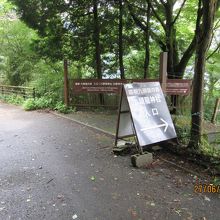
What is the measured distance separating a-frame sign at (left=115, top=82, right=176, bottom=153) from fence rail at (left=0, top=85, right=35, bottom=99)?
8.26 metres

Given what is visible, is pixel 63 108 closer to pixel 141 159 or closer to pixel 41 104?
pixel 41 104

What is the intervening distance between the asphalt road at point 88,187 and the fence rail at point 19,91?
23.5 ft

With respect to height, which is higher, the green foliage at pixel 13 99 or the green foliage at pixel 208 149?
the green foliage at pixel 13 99

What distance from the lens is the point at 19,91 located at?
A: 14867 mm

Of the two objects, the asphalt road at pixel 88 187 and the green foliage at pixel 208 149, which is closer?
the asphalt road at pixel 88 187

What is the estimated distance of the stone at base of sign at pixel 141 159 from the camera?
4.83 m

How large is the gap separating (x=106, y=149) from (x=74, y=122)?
125 inches

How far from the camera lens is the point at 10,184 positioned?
166 inches

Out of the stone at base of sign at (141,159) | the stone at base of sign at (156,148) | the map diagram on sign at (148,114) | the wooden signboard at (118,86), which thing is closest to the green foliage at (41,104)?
the wooden signboard at (118,86)

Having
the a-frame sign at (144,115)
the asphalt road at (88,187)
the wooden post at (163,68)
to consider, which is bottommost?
the asphalt road at (88,187)

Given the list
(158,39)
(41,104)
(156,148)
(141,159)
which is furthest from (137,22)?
(141,159)

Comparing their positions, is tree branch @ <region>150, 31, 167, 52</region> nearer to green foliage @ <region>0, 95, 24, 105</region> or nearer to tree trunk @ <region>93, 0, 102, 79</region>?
tree trunk @ <region>93, 0, 102, 79</region>
